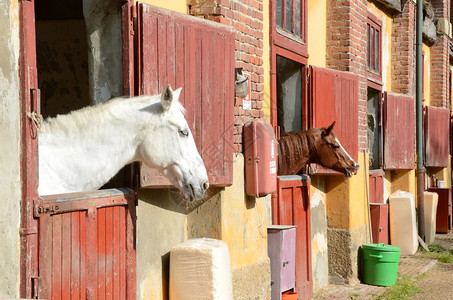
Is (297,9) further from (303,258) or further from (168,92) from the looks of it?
(168,92)

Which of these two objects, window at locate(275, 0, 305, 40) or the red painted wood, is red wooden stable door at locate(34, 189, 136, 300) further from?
the red painted wood

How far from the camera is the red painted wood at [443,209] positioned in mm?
15484

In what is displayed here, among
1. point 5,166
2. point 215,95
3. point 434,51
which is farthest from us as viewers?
point 434,51

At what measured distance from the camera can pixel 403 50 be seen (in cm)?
1328

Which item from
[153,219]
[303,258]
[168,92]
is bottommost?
[303,258]

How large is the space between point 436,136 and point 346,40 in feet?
22.2

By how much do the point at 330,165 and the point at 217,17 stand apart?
3173 millimetres

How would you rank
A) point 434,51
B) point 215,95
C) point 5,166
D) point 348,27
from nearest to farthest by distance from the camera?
point 5,166 < point 215,95 < point 348,27 < point 434,51

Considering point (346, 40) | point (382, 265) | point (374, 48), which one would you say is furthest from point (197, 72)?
point (374, 48)

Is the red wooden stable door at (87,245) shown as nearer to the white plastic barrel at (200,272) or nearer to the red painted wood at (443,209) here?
the white plastic barrel at (200,272)

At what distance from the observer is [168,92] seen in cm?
477

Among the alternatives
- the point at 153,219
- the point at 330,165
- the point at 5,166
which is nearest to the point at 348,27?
the point at 330,165

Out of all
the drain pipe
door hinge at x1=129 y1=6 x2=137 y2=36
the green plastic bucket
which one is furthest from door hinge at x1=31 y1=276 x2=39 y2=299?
the drain pipe

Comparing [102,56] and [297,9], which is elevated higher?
[297,9]
